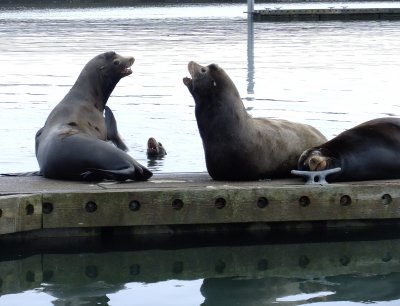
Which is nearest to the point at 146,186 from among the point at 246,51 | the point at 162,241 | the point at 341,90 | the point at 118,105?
the point at 162,241

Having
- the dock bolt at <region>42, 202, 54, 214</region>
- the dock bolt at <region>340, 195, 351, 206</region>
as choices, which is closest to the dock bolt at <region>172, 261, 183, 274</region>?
the dock bolt at <region>42, 202, 54, 214</region>

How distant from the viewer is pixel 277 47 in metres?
32.9

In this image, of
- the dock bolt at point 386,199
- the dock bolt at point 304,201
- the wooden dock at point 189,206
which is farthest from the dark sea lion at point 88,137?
the dock bolt at point 386,199

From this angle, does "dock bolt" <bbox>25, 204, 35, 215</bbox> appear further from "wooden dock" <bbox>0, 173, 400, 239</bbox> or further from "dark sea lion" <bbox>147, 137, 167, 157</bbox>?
"dark sea lion" <bbox>147, 137, 167, 157</bbox>

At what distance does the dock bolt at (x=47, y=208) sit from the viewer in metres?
7.70

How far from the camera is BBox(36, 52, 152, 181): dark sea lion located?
8586 millimetres

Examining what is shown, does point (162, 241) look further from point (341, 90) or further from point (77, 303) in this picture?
point (341, 90)

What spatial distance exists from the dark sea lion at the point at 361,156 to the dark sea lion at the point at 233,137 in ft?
1.08

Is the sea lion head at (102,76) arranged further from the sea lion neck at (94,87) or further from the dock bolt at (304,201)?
the dock bolt at (304,201)

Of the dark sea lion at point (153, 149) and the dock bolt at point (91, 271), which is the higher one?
the dock bolt at point (91, 271)

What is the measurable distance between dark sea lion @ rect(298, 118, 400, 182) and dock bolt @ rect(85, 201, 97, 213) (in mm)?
1670

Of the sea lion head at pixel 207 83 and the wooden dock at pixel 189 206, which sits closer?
the wooden dock at pixel 189 206

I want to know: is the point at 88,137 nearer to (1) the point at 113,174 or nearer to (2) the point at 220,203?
(1) the point at 113,174

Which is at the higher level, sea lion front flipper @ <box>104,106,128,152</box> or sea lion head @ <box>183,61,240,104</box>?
sea lion head @ <box>183,61,240,104</box>
